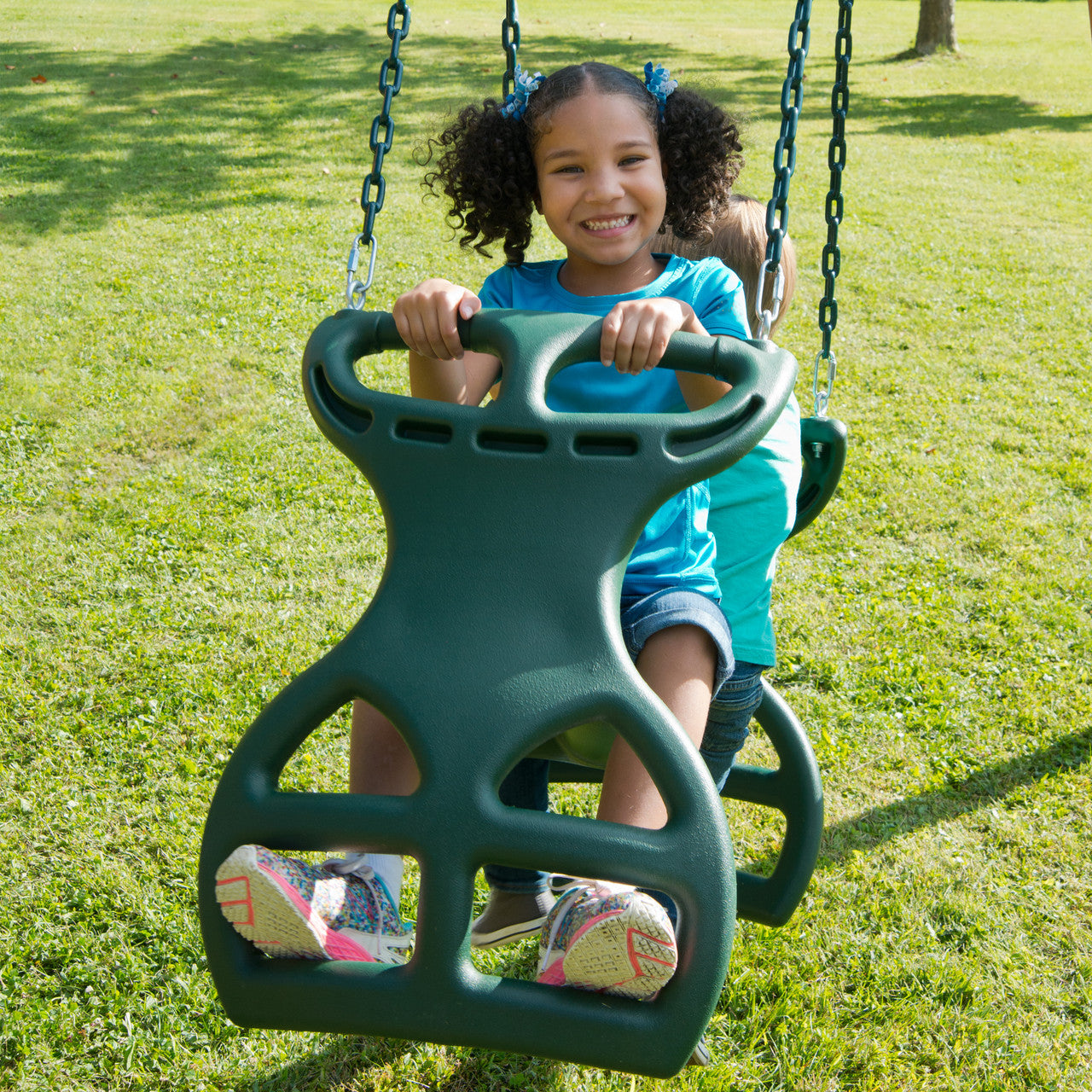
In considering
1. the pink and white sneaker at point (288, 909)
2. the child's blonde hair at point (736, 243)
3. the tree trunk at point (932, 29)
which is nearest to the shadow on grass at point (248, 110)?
the tree trunk at point (932, 29)

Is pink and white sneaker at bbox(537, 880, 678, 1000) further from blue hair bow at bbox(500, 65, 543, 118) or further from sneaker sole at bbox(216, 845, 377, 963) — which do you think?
blue hair bow at bbox(500, 65, 543, 118)

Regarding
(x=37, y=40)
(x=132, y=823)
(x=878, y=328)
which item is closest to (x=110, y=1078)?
(x=132, y=823)

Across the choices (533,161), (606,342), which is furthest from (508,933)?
(533,161)

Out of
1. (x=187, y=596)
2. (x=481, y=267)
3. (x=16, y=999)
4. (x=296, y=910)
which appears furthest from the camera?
(x=481, y=267)

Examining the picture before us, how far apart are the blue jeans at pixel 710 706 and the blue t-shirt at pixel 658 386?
7 centimetres

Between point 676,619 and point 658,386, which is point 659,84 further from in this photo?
point 676,619

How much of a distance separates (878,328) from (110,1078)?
608cm

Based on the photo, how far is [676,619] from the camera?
1911mm

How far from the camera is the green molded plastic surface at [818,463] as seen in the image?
8.20 ft

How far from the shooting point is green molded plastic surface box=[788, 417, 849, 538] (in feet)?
8.20

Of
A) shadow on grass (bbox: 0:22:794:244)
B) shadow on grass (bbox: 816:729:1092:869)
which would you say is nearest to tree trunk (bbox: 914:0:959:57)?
shadow on grass (bbox: 0:22:794:244)

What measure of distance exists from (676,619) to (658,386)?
19.7 inches

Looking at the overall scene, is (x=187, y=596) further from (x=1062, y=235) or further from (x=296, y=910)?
(x=1062, y=235)

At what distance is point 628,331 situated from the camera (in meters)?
1.77
